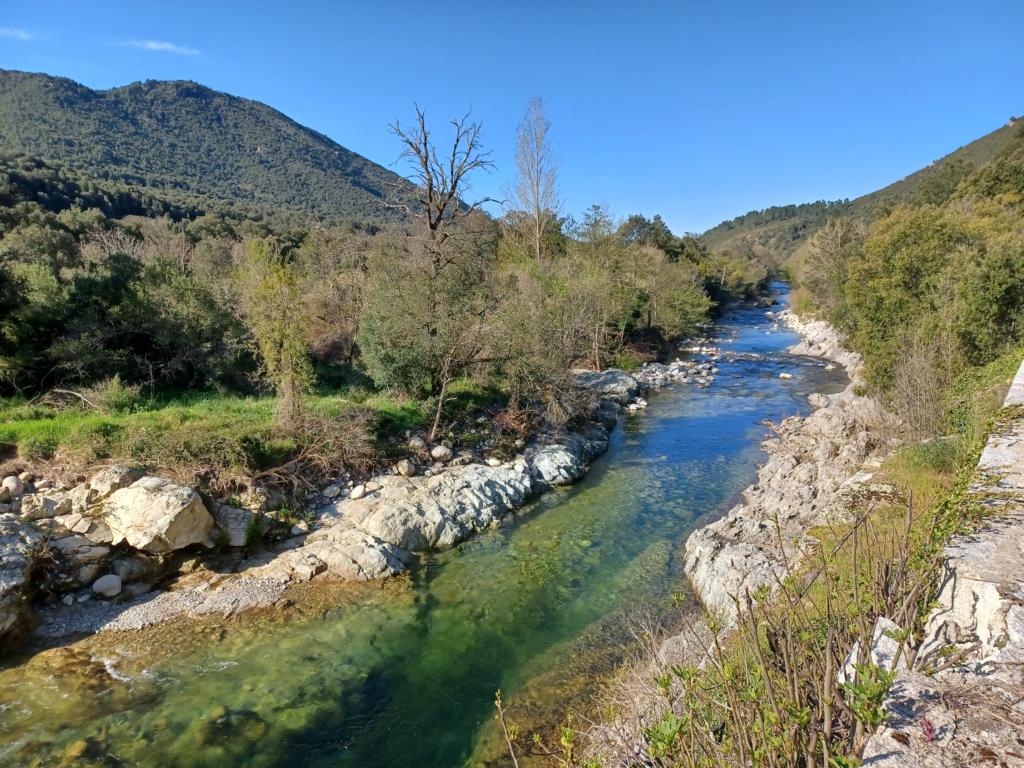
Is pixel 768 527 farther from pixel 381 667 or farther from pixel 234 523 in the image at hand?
pixel 234 523

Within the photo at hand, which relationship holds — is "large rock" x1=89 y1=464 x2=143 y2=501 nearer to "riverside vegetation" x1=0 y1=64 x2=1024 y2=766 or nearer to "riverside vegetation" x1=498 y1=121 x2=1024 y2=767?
"riverside vegetation" x1=0 y1=64 x2=1024 y2=766

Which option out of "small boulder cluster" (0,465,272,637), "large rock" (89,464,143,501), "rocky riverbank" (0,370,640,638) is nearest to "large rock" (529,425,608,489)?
"rocky riverbank" (0,370,640,638)

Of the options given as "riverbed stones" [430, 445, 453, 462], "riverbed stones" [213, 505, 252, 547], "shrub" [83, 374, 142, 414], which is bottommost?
"riverbed stones" [213, 505, 252, 547]

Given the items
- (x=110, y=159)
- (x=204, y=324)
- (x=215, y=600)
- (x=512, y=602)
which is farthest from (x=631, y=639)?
(x=110, y=159)

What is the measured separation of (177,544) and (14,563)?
88.8 inches

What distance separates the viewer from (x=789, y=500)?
1151 cm

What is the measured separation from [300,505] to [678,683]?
917 centimetres

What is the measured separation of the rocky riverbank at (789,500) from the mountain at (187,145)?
2072 inches

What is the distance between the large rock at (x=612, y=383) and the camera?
79.1ft

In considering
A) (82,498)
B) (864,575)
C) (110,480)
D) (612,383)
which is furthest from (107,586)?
(612,383)

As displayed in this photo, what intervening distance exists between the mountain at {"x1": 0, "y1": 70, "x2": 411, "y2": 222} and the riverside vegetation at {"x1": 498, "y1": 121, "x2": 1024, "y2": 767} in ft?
172

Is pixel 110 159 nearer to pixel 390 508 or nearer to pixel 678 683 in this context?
pixel 390 508

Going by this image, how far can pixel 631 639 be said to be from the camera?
8.59 m

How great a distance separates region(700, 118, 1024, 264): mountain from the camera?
55.1 m
